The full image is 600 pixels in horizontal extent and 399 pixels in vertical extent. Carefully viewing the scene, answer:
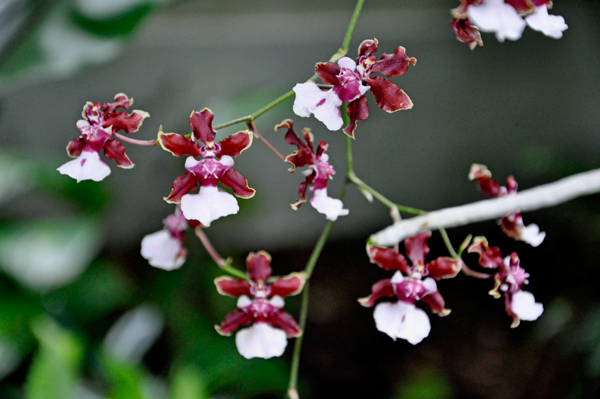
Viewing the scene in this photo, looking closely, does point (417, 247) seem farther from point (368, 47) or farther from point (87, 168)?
point (87, 168)

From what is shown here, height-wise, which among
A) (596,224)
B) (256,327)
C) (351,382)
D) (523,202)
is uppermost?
(523,202)

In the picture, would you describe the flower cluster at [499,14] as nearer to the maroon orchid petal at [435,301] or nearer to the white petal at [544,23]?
the white petal at [544,23]

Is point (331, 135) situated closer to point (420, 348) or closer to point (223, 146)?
point (420, 348)

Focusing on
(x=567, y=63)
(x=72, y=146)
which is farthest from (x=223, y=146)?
(x=567, y=63)

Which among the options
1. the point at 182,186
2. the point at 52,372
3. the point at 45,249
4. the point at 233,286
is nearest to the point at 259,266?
the point at 233,286

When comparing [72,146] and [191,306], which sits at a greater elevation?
[72,146]

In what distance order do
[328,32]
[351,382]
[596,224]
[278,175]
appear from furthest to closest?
[278,175] → [328,32] → [351,382] → [596,224]

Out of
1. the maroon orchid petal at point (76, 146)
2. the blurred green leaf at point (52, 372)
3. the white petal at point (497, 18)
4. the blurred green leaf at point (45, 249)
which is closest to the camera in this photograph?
the white petal at point (497, 18)

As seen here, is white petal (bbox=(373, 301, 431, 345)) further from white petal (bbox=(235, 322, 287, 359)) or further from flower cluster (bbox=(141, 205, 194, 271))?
flower cluster (bbox=(141, 205, 194, 271))

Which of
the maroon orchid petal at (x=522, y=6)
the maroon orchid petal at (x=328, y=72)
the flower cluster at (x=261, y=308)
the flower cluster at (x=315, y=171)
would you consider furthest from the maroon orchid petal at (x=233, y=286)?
the maroon orchid petal at (x=522, y=6)
